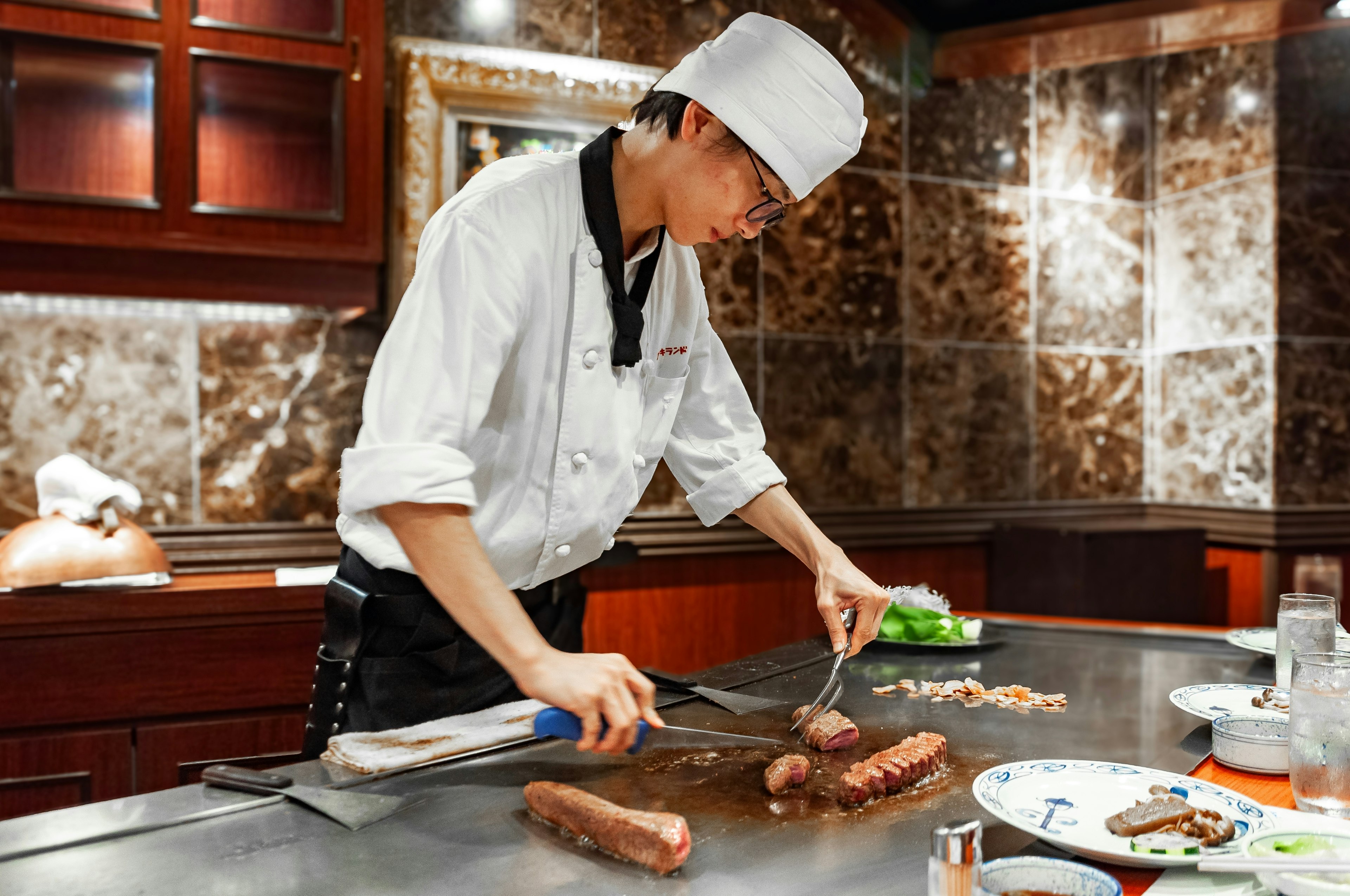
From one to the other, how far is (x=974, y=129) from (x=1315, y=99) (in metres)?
1.30

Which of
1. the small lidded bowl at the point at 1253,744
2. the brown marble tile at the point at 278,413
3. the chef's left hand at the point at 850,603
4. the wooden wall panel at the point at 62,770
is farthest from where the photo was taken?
the brown marble tile at the point at 278,413

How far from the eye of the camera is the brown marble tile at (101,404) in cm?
314

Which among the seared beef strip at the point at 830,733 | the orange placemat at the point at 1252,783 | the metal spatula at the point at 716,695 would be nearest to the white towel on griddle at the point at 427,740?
the metal spatula at the point at 716,695

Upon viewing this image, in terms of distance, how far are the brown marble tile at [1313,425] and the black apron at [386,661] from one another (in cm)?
369

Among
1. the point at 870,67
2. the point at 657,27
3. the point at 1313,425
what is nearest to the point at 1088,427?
the point at 1313,425

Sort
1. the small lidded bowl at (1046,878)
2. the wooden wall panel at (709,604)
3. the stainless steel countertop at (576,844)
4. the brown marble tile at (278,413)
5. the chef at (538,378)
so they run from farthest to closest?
the wooden wall panel at (709,604)
the brown marble tile at (278,413)
the chef at (538,378)
the stainless steel countertop at (576,844)
the small lidded bowl at (1046,878)

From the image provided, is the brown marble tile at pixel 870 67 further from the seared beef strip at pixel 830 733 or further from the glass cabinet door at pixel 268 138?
the seared beef strip at pixel 830 733

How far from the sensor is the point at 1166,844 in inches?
40.1

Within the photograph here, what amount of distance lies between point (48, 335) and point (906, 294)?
3.10 m

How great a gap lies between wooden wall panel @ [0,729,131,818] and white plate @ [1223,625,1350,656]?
8.29ft

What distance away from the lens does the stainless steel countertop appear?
3.27 ft

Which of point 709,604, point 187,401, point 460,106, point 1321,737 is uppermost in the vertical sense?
point 460,106

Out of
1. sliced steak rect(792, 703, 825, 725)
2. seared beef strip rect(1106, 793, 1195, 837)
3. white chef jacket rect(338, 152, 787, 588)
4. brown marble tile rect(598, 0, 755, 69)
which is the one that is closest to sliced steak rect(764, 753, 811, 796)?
sliced steak rect(792, 703, 825, 725)

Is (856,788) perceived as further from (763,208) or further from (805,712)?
(763,208)
